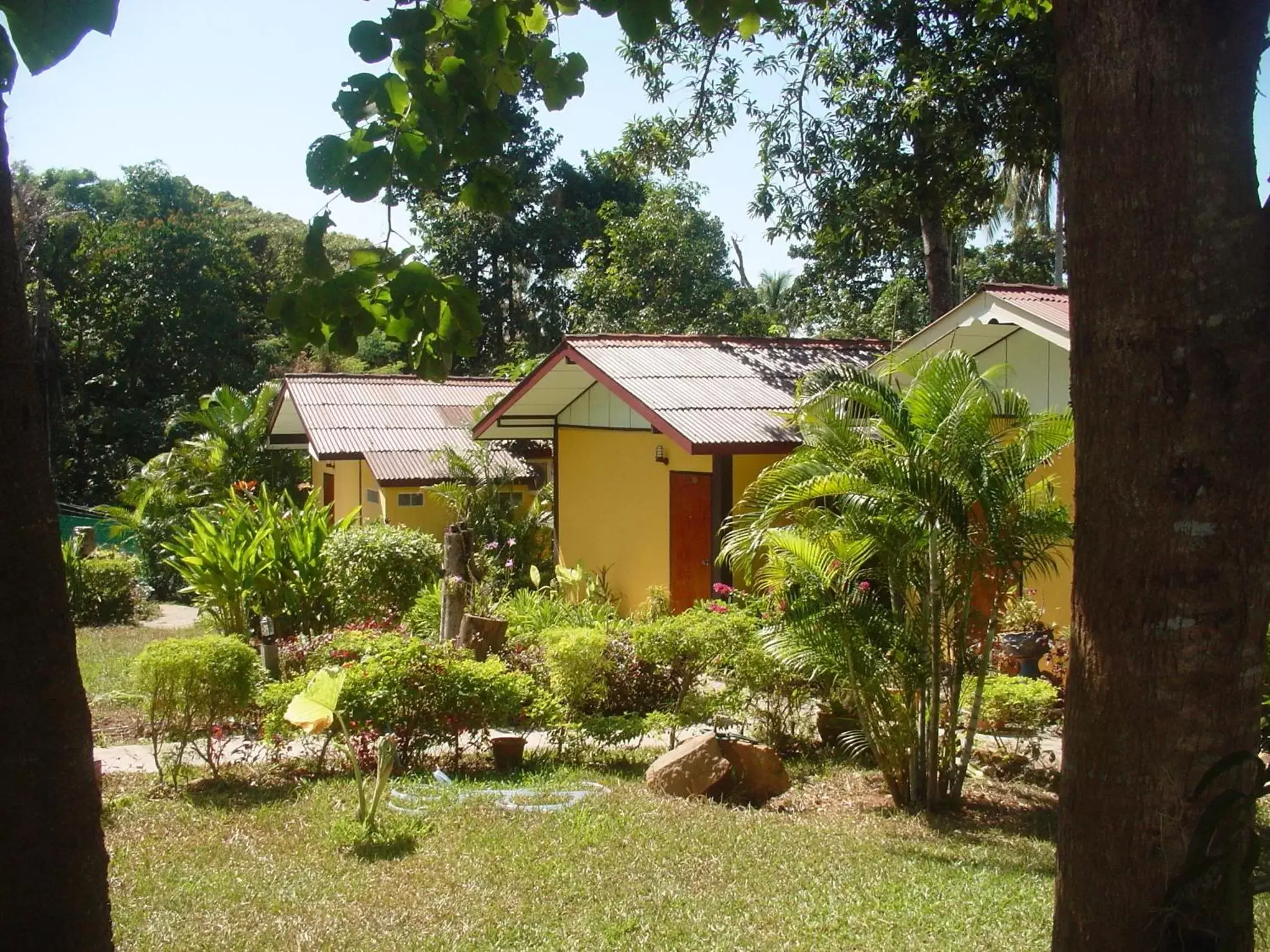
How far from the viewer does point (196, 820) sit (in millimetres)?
7133

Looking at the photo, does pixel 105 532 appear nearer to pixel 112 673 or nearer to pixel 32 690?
pixel 112 673

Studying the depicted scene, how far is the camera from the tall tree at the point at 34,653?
2041mm

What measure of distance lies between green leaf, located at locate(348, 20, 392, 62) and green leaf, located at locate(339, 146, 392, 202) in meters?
0.27

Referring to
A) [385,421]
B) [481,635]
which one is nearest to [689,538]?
[481,635]

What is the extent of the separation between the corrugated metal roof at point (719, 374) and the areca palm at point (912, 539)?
157 inches

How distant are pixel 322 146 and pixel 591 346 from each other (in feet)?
38.1

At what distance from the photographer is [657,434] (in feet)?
47.9

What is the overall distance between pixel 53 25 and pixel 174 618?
1935 centimetres

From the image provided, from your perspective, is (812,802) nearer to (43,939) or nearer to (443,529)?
(43,939)

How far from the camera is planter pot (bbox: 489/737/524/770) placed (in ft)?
28.1

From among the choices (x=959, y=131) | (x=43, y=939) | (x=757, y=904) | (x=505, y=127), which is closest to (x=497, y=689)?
(x=757, y=904)

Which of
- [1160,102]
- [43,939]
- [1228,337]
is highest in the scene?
[1160,102]

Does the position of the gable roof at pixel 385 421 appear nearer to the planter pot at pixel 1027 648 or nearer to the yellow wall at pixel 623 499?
the yellow wall at pixel 623 499

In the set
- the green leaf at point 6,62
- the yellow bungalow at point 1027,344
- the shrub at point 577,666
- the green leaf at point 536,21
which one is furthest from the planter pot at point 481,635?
the green leaf at point 6,62
